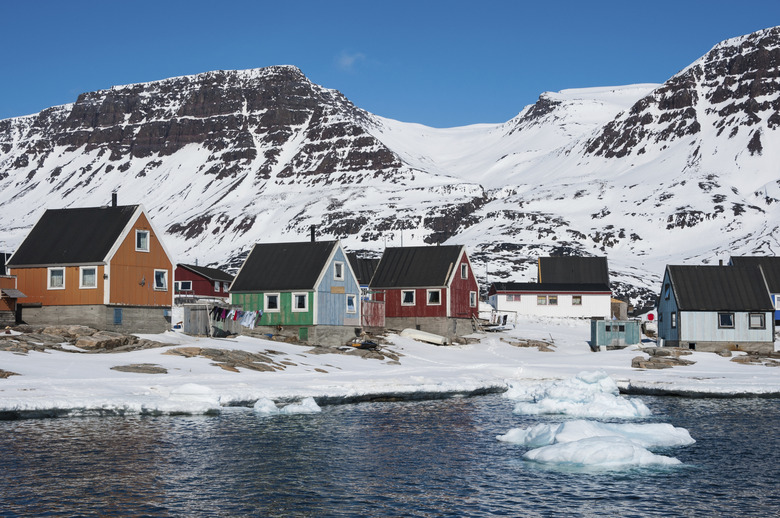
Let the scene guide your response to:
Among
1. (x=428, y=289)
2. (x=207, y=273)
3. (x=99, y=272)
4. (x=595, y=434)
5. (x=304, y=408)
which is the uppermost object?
(x=207, y=273)

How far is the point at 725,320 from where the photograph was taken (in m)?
68.8

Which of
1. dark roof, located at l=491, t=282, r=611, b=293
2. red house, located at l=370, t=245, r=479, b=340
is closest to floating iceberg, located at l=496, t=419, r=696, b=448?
red house, located at l=370, t=245, r=479, b=340

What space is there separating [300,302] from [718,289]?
99.9ft

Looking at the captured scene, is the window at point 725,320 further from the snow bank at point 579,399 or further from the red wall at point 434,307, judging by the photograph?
the snow bank at point 579,399

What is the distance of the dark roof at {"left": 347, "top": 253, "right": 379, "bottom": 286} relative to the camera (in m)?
85.1

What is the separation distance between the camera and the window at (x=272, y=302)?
66062 mm

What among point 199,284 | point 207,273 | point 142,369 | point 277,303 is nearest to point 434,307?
point 277,303

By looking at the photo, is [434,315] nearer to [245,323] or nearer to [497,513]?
[245,323]

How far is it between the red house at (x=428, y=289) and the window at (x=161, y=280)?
2246cm

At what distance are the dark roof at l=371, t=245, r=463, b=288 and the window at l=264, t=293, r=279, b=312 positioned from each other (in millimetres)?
14816

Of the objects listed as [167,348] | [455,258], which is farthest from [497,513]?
[455,258]

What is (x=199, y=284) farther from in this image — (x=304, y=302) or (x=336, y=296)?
(x=304, y=302)

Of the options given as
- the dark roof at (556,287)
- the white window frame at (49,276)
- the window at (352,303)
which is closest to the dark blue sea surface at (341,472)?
the white window frame at (49,276)

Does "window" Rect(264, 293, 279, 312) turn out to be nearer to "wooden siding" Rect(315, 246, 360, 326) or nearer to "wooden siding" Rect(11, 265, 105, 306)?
"wooden siding" Rect(315, 246, 360, 326)
